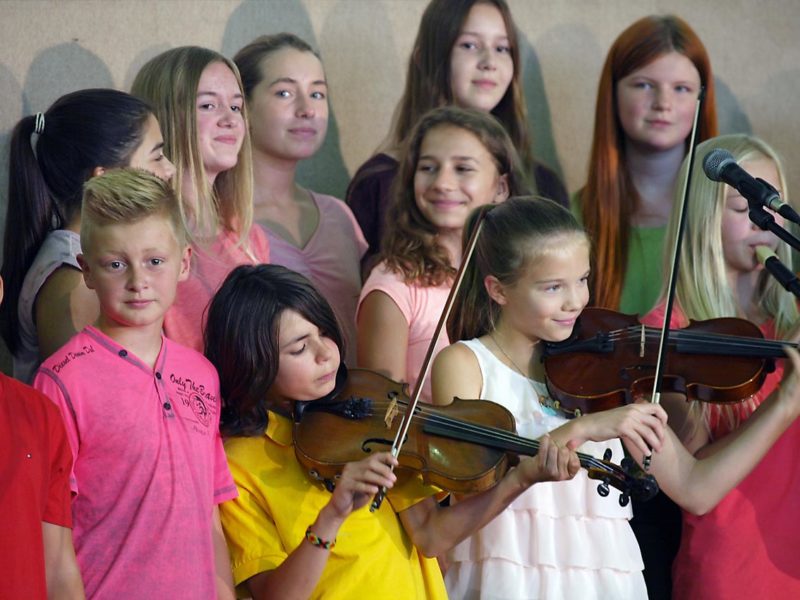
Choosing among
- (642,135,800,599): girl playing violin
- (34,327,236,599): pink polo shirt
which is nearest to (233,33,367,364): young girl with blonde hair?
(642,135,800,599): girl playing violin

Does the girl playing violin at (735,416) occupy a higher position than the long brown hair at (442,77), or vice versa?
the long brown hair at (442,77)

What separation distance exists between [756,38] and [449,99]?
1451mm

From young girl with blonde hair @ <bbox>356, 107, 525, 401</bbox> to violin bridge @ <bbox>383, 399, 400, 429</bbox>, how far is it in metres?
0.49

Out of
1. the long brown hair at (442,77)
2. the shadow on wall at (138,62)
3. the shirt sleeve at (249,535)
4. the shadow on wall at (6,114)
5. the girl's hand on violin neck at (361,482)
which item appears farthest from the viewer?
the long brown hair at (442,77)

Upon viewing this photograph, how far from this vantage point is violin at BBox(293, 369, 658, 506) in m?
2.09

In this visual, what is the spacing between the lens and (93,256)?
2.03 metres

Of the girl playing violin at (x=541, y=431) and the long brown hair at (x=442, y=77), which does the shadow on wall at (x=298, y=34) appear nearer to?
the long brown hair at (x=442, y=77)

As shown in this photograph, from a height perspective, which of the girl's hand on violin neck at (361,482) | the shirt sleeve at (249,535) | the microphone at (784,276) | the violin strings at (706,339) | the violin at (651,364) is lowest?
the shirt sleeve at (249,535)

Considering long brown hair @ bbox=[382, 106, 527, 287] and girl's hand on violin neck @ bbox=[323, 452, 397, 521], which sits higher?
long brown hair @ bbox=[382, 106, 527, 287]

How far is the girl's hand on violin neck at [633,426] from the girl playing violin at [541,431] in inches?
2.6

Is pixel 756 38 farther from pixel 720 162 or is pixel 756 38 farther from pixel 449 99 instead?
pixel 720 162

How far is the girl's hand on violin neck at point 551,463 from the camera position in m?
2.08

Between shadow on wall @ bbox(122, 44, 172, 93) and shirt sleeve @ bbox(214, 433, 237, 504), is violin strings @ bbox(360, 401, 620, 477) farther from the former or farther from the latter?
shadow on wall @ bbox(122, 44, 172, 93)

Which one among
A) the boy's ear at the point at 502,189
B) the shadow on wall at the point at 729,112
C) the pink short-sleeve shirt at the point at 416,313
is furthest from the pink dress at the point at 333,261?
the shadow on wall at the point at 729,112
